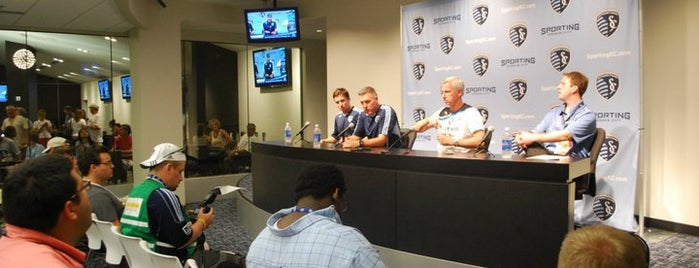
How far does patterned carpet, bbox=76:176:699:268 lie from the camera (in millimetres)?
4238

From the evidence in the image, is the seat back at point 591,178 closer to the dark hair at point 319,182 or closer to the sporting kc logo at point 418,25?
the dark hair at point 319,182

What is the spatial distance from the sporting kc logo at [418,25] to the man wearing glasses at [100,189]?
404cm

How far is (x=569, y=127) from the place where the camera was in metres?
4.40

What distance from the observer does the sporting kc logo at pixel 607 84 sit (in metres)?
4.78

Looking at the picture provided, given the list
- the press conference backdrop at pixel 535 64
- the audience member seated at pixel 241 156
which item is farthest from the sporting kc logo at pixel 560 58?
the audience member seated at pixel 241 156

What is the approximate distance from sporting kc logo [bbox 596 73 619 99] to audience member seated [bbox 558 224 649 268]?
411 centimetres

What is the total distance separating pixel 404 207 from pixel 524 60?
273 cm

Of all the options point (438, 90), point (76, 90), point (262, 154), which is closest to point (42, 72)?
point (76, 90)

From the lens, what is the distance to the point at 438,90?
6.29 meters

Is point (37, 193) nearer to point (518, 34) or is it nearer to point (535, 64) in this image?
point (535, 64)

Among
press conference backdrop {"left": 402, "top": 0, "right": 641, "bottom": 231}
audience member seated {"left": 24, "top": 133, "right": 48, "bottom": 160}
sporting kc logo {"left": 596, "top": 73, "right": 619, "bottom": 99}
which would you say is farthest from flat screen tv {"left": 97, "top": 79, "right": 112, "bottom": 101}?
sporting kc logo {"left": 596, "top": 73, "right": 619, "bottom": 99}

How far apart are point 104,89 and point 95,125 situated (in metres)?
0.65

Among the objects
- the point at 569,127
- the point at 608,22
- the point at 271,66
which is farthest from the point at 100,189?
the point at 271,66

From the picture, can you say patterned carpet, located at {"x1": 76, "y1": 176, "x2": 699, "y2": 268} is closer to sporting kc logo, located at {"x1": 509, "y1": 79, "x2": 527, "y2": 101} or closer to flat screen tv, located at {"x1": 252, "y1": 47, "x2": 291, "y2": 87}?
sporting kc logo, located at {"x1": 509, "y1": 79, "x2": 527, "y2": 101}
